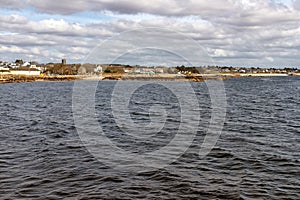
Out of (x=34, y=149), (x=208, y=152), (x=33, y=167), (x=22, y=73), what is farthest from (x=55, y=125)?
(x=22, y=73)

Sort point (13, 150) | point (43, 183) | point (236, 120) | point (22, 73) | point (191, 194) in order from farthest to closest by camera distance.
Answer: point (22, 73) < point (236, 120) < point (13, 150) < point (43, 183) < point (191, 194)

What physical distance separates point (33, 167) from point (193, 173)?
775cm

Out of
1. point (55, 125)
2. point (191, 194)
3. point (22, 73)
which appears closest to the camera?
point (191, 194)

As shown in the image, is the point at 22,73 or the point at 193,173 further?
the point at 22,73

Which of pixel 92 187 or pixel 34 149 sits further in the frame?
pixel 34 149

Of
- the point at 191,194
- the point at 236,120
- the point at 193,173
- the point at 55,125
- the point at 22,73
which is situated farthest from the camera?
the point at 22,73

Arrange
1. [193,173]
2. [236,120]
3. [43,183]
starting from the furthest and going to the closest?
[236,120]
[193,173]
[43,183]

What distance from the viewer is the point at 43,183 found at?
14.2m

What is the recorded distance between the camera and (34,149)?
66.3 ft

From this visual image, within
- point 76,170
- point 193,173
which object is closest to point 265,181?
point 193,173

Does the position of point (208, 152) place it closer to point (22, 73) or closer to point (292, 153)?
point (292, 153)

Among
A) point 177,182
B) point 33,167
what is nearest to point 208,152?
point 177,182

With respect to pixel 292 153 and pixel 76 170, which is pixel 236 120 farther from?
pixel 76 170

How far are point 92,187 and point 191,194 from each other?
13.2 feet
